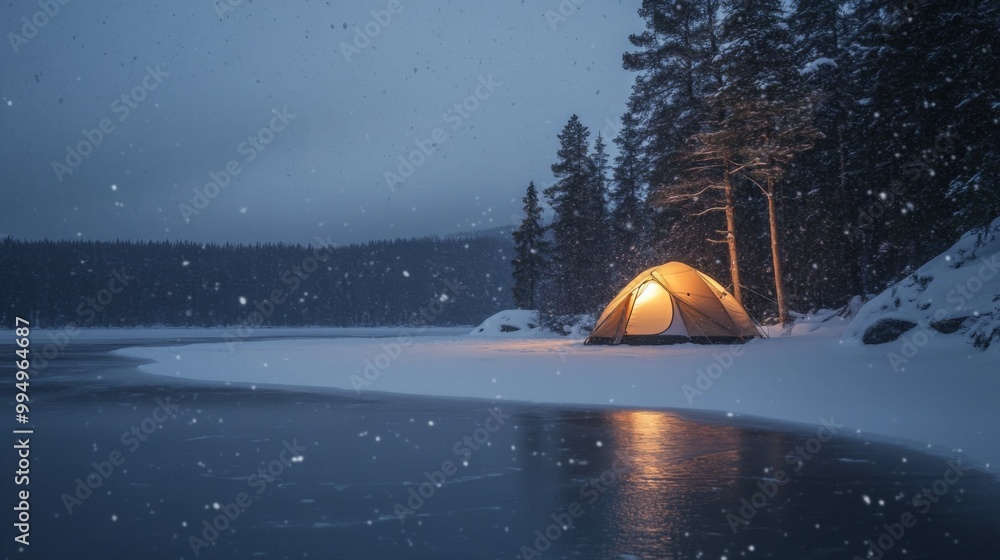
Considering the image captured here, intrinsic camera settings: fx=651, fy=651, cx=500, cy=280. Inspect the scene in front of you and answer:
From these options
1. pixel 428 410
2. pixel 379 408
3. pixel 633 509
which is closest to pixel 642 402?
pixel 428 410

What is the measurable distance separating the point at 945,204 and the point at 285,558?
1715 cm

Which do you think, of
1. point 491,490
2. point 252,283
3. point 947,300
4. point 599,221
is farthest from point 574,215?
point 252,283

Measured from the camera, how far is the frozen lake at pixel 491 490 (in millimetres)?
4320

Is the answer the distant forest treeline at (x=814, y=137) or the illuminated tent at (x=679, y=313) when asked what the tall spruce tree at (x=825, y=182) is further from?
the illuminated tent at (x=679, y=313)

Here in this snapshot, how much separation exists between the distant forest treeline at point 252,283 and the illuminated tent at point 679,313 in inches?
3406

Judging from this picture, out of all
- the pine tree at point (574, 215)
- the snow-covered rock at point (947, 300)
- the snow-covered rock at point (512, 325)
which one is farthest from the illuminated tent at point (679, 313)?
the pine tree at point (574, 215)

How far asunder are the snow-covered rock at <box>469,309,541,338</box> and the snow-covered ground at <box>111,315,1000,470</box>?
14689 millimetres

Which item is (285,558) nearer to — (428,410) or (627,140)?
(428,410)

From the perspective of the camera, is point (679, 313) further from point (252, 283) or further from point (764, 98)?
point (252, 283)

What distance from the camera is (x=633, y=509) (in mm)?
5043

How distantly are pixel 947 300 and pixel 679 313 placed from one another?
286 inches

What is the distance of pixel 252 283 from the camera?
129m

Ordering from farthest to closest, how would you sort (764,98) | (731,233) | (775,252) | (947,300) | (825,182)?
1. (825,182)
2. (731,233)
3. (775,252)
4. (764,98)
5. (947,300)

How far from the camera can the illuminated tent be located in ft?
66.3
